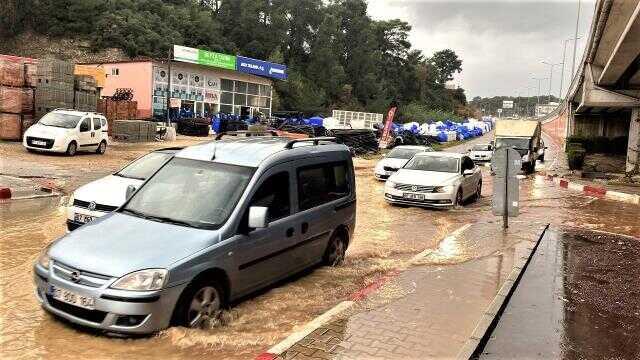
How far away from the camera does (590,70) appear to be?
28.7 metres

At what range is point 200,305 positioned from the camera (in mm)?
5387

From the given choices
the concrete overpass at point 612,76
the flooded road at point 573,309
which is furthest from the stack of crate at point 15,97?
the concrete overpass at point 612,76

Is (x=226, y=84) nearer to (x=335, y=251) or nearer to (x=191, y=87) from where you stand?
(x=191, y=87)

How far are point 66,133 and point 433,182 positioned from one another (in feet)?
44.4

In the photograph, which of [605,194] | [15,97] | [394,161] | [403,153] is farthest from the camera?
[15,97]

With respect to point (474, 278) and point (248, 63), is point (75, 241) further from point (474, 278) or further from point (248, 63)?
point (248, 63)

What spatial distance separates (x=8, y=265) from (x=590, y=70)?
28908mm

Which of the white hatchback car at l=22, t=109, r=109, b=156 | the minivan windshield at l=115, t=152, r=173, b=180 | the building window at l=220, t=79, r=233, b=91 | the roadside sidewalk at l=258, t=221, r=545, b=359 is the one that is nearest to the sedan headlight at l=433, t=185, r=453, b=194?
the roadside sidewalk at l=258, t=221, r=545, b=359

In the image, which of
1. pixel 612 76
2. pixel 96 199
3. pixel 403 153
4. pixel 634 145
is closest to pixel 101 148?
pixel 403 153

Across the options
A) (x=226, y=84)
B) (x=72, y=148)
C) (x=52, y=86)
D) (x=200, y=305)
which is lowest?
(x=200, y=305)

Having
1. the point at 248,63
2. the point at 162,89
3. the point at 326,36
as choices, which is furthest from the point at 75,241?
the point at 326,36

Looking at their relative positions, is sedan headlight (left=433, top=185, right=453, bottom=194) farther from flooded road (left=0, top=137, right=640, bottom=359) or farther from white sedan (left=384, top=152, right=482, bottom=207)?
flooded road (left=0, top=137, right=640, bottom=359)

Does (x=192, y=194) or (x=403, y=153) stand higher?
(x=403, y=153)

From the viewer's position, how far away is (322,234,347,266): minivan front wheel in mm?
7902
